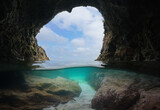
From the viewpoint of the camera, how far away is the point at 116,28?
9.18 metres

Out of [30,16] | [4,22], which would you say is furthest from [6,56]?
[30,16]

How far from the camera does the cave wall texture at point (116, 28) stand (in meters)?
6.27

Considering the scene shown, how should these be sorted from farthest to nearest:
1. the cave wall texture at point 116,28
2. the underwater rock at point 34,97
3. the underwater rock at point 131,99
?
1. the underwater rock at point 34,97
2. the cave wall texture at point 116,28
3. the underwater rock at point 131,99

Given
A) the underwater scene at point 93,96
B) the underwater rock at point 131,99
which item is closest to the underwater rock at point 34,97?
the underwater scene at point 93,96

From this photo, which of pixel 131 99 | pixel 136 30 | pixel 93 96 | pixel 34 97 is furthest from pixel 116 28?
pixel 34 97

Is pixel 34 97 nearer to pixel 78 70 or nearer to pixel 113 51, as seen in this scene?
pixel 113 51

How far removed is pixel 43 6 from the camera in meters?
9.02

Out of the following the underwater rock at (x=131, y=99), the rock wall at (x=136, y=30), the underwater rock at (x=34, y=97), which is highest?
the rock wall at (x=136, y=30)

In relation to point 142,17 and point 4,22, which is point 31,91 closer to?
point 4,22

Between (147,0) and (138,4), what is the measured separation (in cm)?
56

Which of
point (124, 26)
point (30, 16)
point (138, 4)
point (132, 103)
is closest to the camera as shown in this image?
point (132, 103)

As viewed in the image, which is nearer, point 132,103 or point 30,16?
point 132,103

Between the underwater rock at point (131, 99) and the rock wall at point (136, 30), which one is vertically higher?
the rock wall at point (136, 30)

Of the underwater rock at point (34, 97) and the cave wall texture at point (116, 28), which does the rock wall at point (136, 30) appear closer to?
the cave wall texture at point (116, 28)
